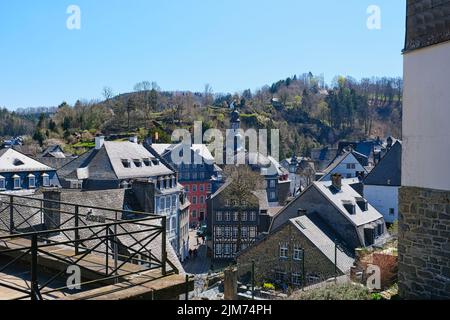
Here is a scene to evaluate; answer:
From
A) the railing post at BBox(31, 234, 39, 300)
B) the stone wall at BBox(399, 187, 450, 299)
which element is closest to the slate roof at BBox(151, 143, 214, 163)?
the stone wall at BBox(399, 187, 450, 299)

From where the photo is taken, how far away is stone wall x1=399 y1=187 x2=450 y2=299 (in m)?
8.34

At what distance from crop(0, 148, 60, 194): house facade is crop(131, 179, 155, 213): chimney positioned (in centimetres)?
1167

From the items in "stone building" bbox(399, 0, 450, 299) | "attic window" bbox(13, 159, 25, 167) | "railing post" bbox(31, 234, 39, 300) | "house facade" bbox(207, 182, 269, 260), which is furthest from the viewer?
"house facade" bbox(207, 182, 269, 260)

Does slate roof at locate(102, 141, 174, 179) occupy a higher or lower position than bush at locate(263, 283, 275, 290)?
higher

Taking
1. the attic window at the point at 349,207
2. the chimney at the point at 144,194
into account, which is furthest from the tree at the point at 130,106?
the attic window at the point at 349,207

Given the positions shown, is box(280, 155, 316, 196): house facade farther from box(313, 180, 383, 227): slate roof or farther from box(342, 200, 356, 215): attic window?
box(342, 200, 356, 215): attic window

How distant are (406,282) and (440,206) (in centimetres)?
182

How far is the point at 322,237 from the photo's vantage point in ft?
81.6

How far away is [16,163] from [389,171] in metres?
28.6

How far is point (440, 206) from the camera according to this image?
27.6 ft

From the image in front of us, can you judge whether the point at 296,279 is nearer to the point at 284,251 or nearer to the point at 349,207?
the point at 284,251

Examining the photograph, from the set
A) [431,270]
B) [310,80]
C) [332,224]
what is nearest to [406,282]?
[431,270]

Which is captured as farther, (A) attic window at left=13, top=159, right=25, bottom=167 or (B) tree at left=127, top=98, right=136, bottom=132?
(B) tree at left=127, top=98, right=136, bottom=132

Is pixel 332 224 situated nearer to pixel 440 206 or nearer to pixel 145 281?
pixel 440 206
